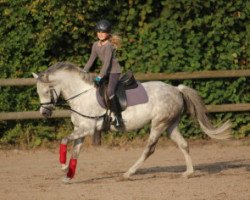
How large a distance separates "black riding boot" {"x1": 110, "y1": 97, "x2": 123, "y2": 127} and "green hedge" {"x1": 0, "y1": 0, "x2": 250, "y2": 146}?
13.4 feet

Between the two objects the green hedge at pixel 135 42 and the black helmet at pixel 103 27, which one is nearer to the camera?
the black helmet at pixel 103 27

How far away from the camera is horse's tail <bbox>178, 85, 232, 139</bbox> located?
39.7 ft

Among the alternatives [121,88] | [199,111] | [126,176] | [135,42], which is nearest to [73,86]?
[121,88]

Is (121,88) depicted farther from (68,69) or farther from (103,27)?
(103,27)

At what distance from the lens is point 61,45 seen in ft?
52.0

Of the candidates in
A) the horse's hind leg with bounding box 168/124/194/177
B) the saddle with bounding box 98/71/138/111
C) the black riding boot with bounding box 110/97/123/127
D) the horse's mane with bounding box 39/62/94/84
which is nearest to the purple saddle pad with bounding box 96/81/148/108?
the saddle with bounding box 98/71/138/111

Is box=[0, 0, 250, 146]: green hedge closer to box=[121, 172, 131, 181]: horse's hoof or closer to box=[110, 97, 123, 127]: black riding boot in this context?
box=[121, 172, 131, 181]: horse's hoof

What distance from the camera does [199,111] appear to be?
12.1m

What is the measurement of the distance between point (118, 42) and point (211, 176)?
2.43 metres

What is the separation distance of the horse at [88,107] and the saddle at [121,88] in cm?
11

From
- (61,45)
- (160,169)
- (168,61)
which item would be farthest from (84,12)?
(160,169)

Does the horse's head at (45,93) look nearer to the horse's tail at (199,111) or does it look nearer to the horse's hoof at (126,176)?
the horse's hoof at (126,176)

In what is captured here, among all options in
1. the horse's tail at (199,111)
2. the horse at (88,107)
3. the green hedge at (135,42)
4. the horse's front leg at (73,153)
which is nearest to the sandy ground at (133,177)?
the horse's front leg at (73,153)

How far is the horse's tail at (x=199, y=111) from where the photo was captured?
12102mm
